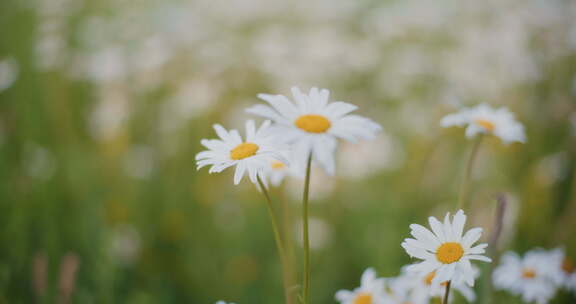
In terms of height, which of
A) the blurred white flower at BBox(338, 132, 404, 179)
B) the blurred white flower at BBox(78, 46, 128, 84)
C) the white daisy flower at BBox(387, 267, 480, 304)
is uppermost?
the blurred white flower at BBox(78, 46, 128, 84)

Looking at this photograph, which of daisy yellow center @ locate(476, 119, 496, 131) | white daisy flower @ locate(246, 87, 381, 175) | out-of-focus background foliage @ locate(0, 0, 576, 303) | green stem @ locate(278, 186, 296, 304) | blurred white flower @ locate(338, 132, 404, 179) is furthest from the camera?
blurred white flower @ locate(338, 132, 404, 179)

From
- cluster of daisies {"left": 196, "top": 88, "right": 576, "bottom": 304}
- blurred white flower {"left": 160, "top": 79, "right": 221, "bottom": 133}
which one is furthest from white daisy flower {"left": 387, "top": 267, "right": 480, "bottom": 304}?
blurred white flower {"left": 160, "top": 79, "right": 221, "bottom": 133}

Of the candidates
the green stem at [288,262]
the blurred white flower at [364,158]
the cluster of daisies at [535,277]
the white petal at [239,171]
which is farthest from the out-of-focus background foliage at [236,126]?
the white petal at [239,171]

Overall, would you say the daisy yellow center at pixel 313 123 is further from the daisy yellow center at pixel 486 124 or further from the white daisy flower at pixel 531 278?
the white daisy flower at pixel 531 278

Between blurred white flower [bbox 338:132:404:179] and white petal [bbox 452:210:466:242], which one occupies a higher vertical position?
blurred white flower [bbox 338:132:404:179]

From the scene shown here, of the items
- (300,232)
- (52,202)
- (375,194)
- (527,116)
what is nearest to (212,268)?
(300,232)

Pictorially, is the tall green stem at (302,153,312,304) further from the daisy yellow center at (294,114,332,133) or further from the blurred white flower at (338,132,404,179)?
the blurred white flower at (338,132,404,179)

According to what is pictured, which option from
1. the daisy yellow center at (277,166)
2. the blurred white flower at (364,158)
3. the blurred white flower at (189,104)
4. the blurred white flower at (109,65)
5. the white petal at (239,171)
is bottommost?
the white petal at (239,171)
